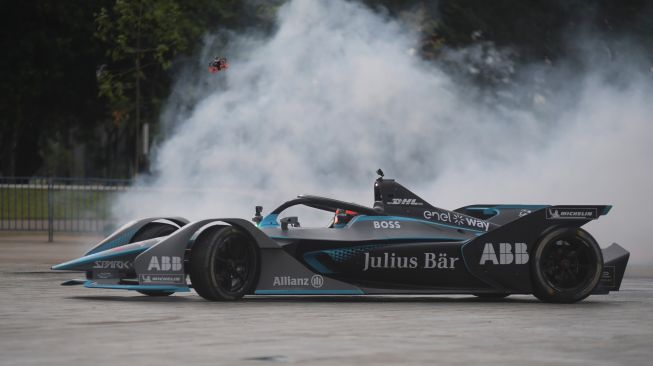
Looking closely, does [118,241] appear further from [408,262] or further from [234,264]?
[408,262]

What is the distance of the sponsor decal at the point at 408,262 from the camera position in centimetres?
1395

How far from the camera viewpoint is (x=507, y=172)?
24.9 metres

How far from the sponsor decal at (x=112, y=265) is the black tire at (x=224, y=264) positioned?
801 mm

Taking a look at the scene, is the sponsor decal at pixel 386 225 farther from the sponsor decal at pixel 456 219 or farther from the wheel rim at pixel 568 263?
the wheel rim at pixel 568 263

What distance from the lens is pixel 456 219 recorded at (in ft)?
47.6

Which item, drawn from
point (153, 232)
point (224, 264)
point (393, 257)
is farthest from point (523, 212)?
point (153, 232)

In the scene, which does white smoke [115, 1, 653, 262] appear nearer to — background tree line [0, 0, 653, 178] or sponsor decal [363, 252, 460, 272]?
background tree line [0, 0, 653, 178]

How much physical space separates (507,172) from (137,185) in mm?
10767

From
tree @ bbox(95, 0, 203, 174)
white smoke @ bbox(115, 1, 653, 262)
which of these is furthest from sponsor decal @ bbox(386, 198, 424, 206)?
tree @ bbox(95, 0, 203, 174)

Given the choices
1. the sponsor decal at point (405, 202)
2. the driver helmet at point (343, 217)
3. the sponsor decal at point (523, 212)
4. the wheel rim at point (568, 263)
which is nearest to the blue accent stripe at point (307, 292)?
the driver helmet at point (343, 217)

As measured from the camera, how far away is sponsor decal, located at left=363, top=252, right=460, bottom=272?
1395cm

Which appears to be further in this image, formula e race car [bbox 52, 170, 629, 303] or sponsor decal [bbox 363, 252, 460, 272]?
sponsor decal [bbox 363, 252, 460, 272]

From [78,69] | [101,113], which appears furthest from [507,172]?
[101,113]

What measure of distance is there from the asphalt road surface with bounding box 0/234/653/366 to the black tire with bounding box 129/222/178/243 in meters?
0.60
